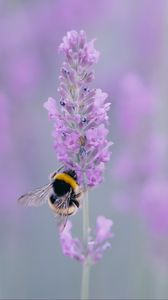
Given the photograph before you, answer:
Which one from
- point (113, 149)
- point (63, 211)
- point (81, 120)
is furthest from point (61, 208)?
point (113, 149)

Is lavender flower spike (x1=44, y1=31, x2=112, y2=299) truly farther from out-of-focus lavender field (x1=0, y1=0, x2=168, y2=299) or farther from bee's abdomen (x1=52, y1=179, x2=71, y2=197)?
out-of-focus lavender field (x1=0, y1=0, x2=168, y2=299)

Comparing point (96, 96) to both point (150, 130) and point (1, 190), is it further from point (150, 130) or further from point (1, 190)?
point (1, 190)

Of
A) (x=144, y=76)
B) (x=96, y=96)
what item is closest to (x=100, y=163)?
(x=96, y=96)

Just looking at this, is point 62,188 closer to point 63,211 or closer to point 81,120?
point 63,211

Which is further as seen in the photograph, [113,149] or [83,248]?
[113,149]

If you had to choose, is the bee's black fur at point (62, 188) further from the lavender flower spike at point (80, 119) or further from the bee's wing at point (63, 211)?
the lavender flower spike at point (80, 119)

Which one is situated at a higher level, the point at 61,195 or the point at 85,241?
the point at 61,195
